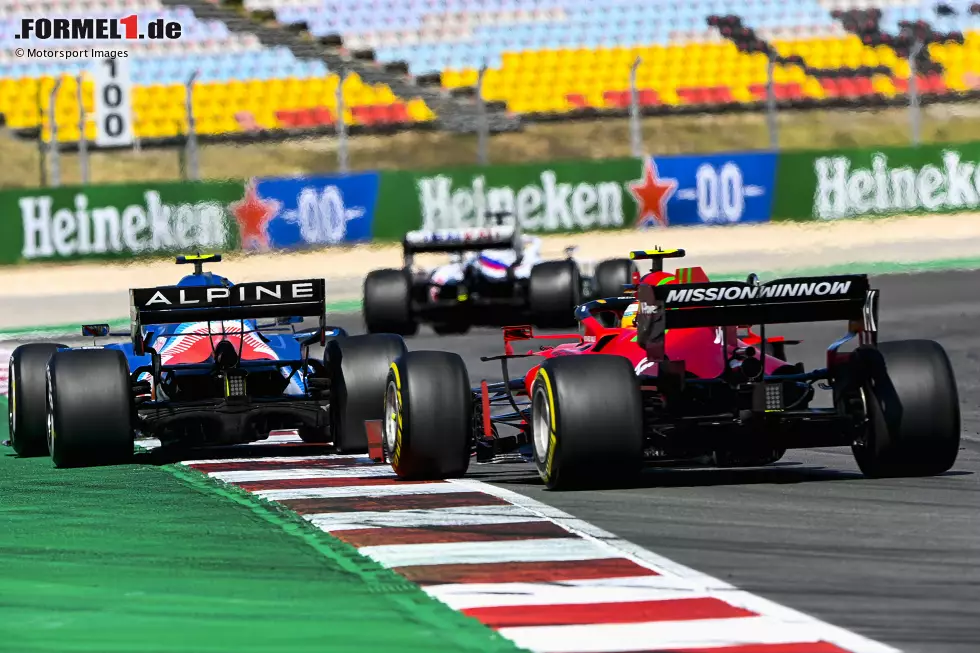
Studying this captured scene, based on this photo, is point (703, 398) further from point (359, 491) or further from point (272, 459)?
point (272, 459)

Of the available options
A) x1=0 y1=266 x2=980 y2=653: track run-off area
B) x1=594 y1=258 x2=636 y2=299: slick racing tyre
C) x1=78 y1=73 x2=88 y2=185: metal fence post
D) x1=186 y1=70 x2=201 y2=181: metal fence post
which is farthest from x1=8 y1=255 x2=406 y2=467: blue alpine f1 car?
x1=78 y1=73 x2=88 y2=185: metal fence post

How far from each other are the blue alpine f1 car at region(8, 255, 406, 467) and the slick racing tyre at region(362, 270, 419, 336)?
35.4 feet

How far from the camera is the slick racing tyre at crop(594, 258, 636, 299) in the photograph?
25406 millimetres

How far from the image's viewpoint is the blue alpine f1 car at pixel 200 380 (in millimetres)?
12469

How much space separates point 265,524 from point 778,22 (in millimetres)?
34344

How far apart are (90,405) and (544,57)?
29.1m

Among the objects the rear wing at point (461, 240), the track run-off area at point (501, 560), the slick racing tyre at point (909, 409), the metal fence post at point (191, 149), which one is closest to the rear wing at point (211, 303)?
the track run-off area at point (501, 560)

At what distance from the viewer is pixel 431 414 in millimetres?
10641

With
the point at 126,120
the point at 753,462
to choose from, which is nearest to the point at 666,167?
the point at 126,120

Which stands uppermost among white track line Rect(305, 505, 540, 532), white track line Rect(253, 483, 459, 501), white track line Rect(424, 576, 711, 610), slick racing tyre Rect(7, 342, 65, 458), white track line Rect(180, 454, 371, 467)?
slick racing tyre Rect(7, 342, 65, 458)

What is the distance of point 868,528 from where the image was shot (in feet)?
28.3

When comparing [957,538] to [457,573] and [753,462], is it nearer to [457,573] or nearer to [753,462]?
[457,573]

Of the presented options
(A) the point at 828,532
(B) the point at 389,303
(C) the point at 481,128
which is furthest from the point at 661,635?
(C) the point at 481,128

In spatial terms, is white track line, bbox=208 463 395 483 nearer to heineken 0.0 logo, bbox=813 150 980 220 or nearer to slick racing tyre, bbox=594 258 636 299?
slick racing tyre, bbox=594 258 636 299
